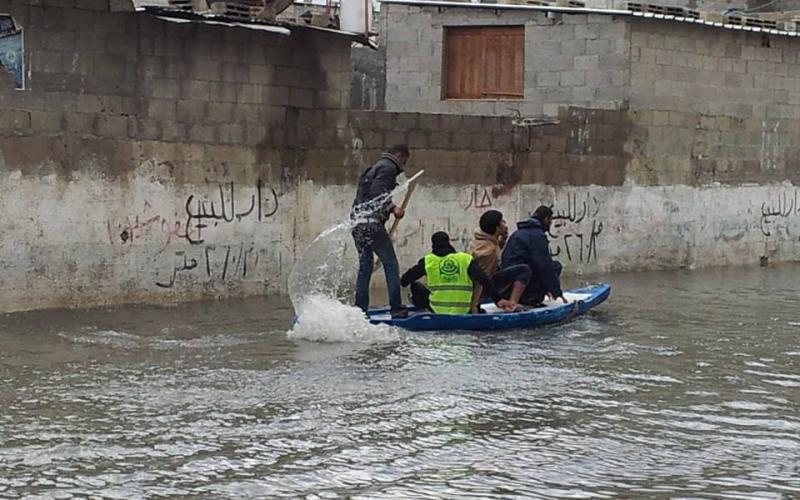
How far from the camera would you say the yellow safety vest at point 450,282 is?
40.9 feet

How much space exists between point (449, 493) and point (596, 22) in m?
14.4

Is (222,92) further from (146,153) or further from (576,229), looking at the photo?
(576,229)

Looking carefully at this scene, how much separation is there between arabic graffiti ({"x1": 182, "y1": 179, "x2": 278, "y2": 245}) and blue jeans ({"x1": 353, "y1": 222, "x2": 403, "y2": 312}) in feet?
8.02

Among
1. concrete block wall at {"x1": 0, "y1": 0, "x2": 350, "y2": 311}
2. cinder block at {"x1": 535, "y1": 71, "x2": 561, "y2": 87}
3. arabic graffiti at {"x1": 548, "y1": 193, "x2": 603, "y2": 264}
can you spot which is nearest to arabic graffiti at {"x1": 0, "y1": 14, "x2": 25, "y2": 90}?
concrete block wall at {"x1": 0, "y1": 0, "x2": 350, "y2": 311}

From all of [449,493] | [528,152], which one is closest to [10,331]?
[449,493]

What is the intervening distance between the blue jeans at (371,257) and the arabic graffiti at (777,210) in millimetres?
11436

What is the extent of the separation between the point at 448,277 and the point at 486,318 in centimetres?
57

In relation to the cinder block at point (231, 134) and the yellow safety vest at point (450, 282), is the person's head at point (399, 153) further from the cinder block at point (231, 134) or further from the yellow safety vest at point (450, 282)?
the cinder block at point (231, 134)

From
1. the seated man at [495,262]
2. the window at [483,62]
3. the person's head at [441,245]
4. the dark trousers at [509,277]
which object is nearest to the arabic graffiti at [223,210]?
the seated man at [495,262]

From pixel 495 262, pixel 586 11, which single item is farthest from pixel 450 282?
pixel 586 11

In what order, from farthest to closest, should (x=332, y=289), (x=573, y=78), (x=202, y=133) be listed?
(x=573, y=78)
(x=332, y=289)
(x=202, y=133)

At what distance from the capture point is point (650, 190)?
2028cm

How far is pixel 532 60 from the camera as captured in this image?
20.8m

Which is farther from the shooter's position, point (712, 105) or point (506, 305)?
point (712, 105)
